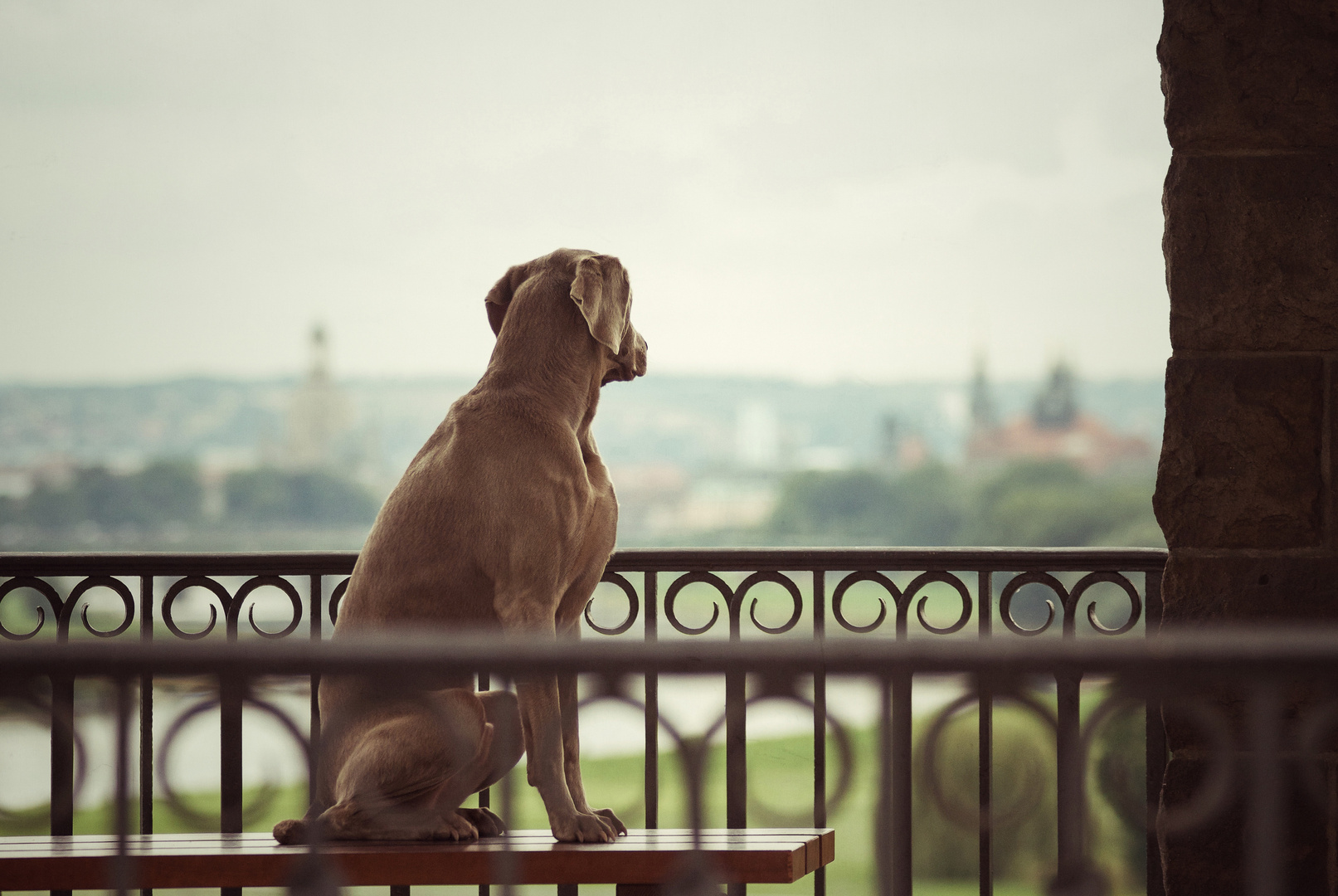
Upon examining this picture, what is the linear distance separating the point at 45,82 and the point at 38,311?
15.8 ft

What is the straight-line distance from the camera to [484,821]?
7.63 ft

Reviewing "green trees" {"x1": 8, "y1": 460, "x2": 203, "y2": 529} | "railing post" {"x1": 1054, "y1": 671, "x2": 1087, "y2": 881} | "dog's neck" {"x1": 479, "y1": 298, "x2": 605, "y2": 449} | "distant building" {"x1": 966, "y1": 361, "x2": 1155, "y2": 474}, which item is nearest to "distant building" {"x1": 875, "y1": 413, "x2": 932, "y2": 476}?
"distant building" {"x1": 966, "y1": 361, "x2": 1155, "y2": 474}

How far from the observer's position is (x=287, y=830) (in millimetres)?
2174

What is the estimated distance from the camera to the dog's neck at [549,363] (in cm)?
249

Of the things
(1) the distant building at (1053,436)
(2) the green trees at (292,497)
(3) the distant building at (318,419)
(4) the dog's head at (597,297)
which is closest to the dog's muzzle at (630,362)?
(4) the dog's head at (597,297)

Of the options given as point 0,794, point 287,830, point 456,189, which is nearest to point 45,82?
point 456,189

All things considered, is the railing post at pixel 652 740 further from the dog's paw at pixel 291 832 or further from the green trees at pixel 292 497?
the green trees at pixel 292 497

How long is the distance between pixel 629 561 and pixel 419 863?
57.7 inches

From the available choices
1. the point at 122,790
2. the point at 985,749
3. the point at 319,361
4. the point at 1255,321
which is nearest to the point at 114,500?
the point at 319,361

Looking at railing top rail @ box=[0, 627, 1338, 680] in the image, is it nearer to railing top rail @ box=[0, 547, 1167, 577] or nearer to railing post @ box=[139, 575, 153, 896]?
railing top rail @ box=[0, 547, 1167, 577]

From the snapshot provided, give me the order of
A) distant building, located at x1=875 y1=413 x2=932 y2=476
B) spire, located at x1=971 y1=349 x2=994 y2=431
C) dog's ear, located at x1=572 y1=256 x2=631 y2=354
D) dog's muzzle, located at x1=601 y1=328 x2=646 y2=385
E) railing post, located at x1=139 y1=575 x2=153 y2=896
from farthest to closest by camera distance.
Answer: spire, located at x1=971 y1=349 x2=994 y2=431, distant building, located at x1=875 y1=413 x2=932 y2=476, railing post, located at x1=139 y1=575 x2=153 y2=896, dog's muzzle, located at x1=601 y1=328 x2=646 y2=385, dog's ear, located at x1=572 y1=256 x2=631 y2=354

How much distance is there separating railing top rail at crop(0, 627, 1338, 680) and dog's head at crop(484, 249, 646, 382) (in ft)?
4.04

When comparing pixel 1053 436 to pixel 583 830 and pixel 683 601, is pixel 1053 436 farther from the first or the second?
pixel 583 830

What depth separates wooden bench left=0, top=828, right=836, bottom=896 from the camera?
2.01 m
